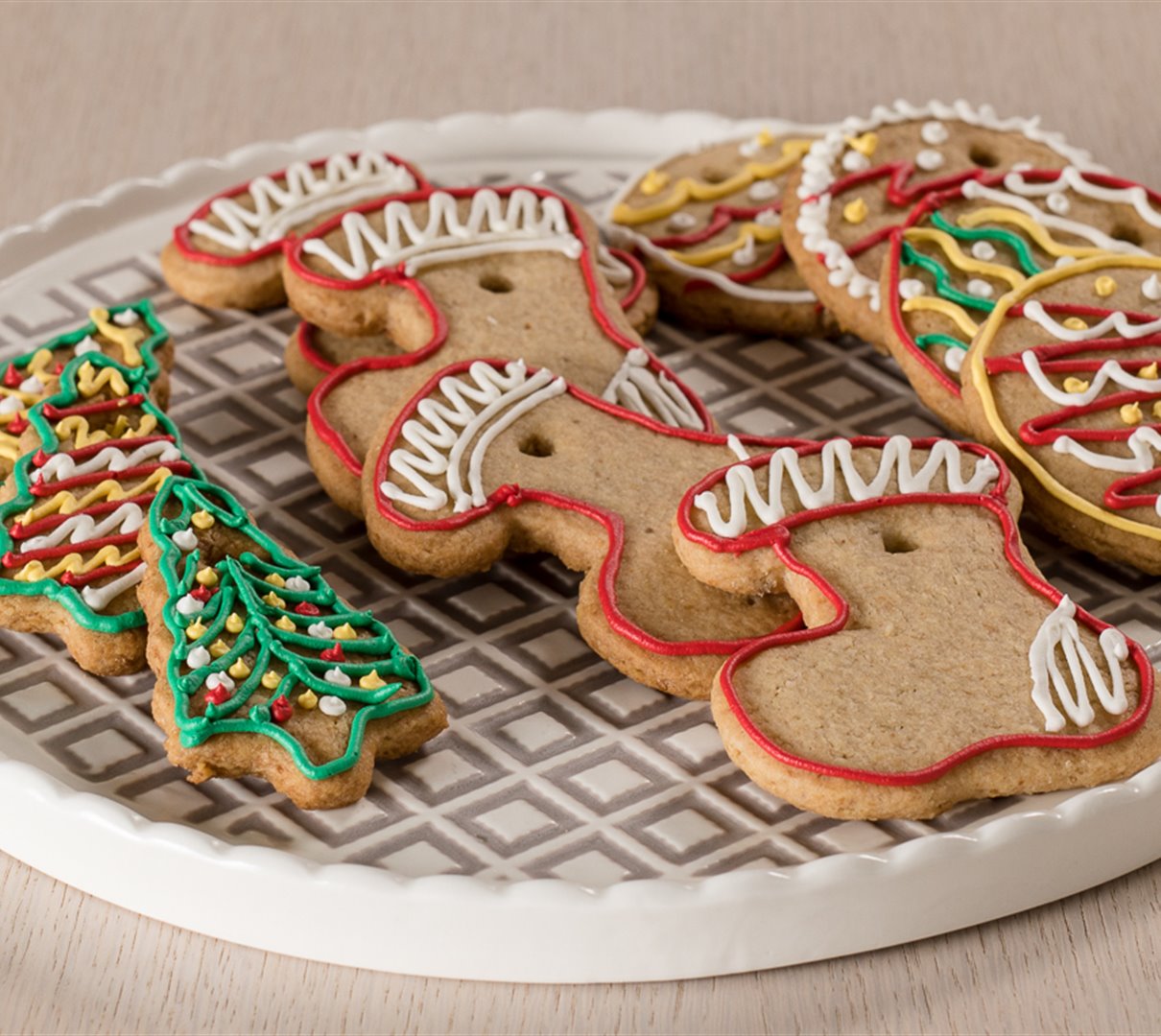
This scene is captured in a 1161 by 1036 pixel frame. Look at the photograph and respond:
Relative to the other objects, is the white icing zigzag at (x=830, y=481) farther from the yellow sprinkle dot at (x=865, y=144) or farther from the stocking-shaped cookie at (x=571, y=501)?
the yellow sprinkle dot at (x=865, y=144)

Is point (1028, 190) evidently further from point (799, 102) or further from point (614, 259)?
point (799, 102)

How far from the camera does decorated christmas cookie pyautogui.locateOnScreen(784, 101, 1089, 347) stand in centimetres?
198

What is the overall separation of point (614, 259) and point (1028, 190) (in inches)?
16.3

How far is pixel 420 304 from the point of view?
6.30 feet

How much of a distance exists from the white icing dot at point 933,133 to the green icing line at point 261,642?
0.86m

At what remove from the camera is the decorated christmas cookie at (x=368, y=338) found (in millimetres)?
1965

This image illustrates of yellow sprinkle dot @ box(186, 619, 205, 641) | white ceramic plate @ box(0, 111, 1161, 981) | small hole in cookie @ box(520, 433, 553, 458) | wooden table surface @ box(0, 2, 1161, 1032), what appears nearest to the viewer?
white ceramic plate @ box(0, 111, 1161, 981)

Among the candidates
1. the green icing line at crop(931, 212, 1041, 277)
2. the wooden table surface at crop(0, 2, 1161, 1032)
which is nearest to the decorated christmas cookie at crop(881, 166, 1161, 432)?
the green icing line at crop(931, 212, 1041, 277)

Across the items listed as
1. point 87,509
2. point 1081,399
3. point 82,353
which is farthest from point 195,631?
point 1081,399

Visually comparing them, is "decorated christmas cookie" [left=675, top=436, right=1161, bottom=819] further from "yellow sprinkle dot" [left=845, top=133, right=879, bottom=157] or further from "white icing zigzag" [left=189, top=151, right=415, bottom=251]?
"white icing zigzag" [left=189, top=151, right=415, bottom=251]

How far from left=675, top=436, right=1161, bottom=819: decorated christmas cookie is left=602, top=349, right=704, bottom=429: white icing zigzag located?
0.18 metres

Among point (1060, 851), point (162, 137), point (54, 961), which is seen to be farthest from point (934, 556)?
point (162, 137)

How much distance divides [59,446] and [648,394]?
518 millimetres

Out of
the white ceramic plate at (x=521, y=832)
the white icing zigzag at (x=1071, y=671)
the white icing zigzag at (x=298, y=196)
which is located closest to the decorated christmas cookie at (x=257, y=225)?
the white icing zigzag at (x=298, y=196)
